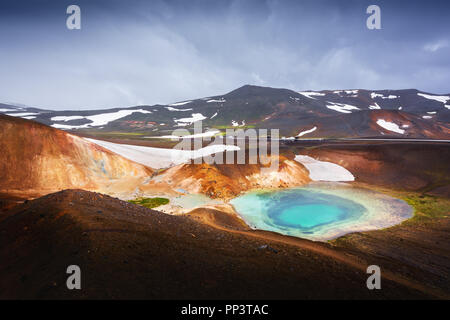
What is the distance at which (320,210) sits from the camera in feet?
80.7

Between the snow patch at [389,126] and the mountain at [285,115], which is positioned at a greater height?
the mountain at [285,115]

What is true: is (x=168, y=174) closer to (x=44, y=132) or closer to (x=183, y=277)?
(x=44, y=132)

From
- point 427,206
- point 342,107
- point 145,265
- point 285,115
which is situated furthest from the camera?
point 342,107

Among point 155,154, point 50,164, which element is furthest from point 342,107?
point 50,164

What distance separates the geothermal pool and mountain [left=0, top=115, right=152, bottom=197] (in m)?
17.4

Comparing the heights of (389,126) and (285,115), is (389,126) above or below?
below

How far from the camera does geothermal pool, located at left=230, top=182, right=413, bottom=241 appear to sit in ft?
65.5

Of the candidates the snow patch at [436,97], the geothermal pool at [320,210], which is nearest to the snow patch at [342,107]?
the snow patch at [436,97]

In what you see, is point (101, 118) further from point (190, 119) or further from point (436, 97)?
point (436, 97)

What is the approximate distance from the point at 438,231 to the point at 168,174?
31352 mm

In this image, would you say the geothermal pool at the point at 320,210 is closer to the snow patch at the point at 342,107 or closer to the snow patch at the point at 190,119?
the snow patch at the point at 190,119

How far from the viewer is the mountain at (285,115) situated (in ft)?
250

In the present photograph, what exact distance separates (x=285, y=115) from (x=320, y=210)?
100 m

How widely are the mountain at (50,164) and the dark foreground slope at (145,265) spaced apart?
18582mm
